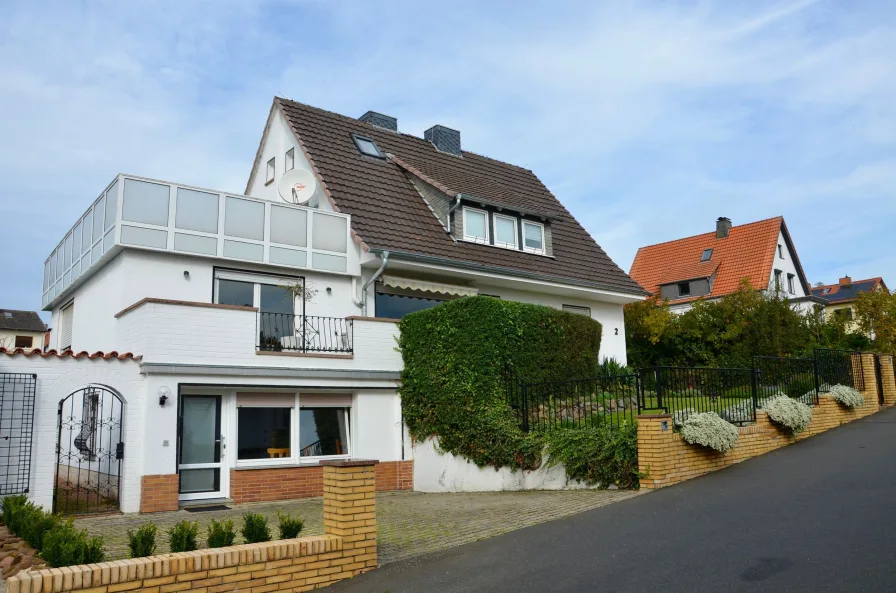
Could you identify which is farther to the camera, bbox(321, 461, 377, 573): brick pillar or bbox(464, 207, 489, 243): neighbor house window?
bbox(464, 207, 489, 243): neighbor house window

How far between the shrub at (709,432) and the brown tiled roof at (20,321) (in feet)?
231

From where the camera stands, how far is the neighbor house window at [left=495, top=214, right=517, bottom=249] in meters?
22.8

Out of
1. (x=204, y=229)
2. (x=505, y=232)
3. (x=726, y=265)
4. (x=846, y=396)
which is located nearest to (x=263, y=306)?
(x=204, y=229)

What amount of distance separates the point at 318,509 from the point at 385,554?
4859 mm

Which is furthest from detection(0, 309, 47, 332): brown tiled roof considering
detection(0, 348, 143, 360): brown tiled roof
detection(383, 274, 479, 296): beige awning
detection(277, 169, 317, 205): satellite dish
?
detection(0, 348, 143, 360): brown tiled roof

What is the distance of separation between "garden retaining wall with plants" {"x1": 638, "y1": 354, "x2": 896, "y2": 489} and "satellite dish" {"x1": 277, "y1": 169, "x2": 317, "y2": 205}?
11091mm

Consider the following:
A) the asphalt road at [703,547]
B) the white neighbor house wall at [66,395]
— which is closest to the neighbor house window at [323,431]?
the white neighbor house wall at [66,395]

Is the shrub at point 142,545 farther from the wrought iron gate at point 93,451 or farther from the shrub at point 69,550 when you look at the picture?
the wrought iron gate at point 93,451

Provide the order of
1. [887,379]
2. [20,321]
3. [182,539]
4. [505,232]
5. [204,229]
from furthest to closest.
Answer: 1. [20,321]
2. [505,232]
3. [887,379]
4. [204,229]
5. [182,539]

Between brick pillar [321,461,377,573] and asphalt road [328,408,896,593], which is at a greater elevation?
brick pillar [321,461,377,573]

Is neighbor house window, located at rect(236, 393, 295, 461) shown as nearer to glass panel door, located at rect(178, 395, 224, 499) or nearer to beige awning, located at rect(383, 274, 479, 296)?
glass panel door, located at rect(178, 395, 224, 499)

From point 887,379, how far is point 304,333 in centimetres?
1734

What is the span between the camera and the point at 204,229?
1702 cm

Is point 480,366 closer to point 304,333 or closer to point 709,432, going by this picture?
point 304,333
